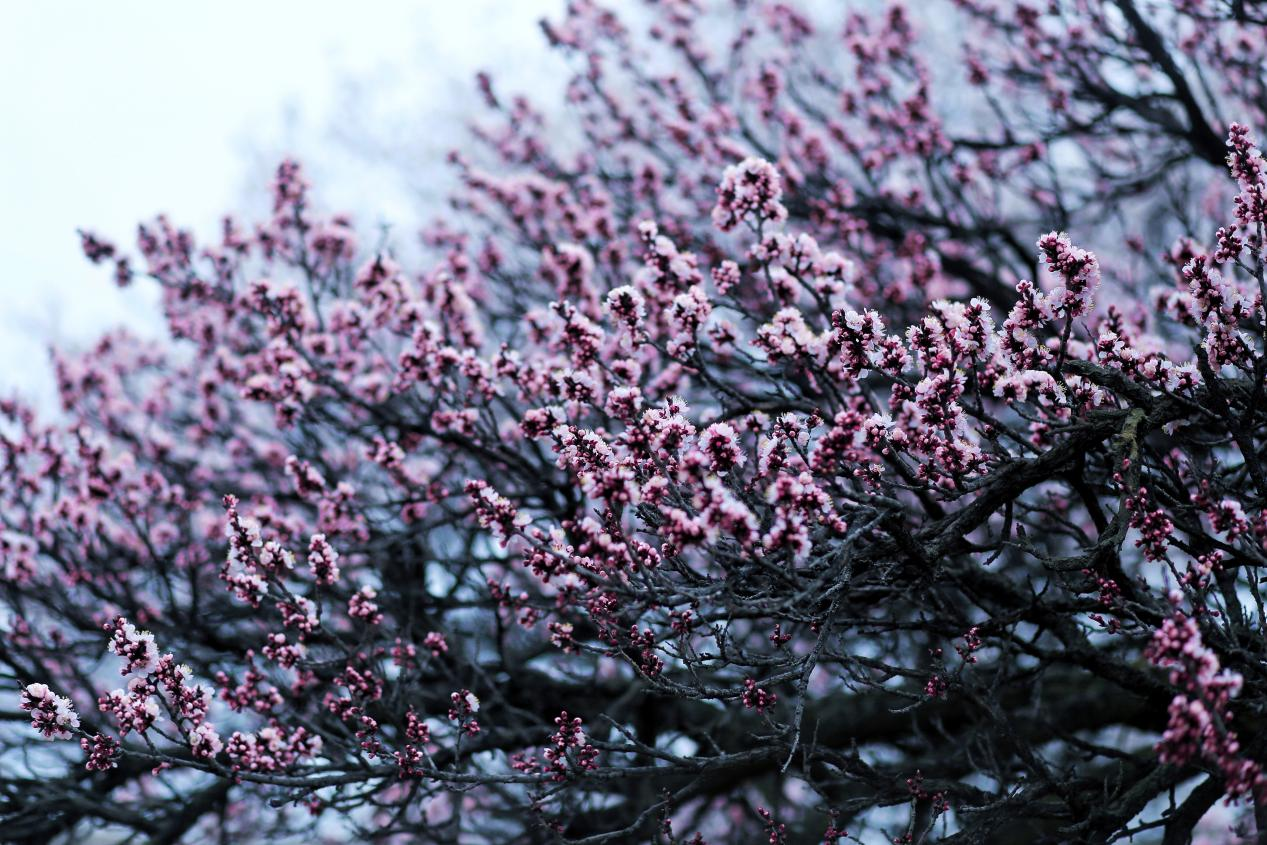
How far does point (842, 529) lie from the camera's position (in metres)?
3.79

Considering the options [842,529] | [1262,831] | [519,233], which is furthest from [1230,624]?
[519,233]

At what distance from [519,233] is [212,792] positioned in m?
5.81

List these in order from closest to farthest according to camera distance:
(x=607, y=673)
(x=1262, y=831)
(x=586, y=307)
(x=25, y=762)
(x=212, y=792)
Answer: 1. (x=1262, y=831)
2. (x=25, y=762)
3. (x=212, y=792)
4. (x=586, y=307)
5. (x=607, y=673)

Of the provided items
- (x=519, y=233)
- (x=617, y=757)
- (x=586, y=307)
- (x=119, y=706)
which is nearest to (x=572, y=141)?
(x=519, y=233)

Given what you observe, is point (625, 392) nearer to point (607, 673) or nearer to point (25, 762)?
point (25, 762)

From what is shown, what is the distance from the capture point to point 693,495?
4156 mm

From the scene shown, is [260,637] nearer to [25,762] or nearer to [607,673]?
[25,762]

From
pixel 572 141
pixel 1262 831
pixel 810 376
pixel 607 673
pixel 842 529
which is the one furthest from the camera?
pixel 572 141

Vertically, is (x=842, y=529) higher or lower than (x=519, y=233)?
lower

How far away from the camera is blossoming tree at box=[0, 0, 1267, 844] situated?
4.20m

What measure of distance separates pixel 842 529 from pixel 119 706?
3112 millimetres

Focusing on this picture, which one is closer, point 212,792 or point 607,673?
point 212,792

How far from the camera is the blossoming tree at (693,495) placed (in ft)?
13.8

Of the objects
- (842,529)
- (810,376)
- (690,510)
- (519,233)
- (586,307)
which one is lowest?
(842,529)
